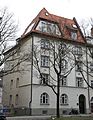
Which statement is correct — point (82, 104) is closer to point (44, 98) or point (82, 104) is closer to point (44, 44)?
point (44, 98)

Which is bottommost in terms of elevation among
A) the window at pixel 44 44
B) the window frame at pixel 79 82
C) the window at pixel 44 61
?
the window frame at pixel 79 82

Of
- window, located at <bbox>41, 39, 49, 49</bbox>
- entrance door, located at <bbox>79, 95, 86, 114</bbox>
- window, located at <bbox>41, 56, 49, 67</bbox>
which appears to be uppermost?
window, located at <bbox>41, 39, 49, 49</bbox>

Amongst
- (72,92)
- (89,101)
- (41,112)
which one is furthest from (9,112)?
(89,101)

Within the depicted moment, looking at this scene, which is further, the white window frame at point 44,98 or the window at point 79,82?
the window at point 79,82

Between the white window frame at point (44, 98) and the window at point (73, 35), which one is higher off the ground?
the window at point (73, 35)

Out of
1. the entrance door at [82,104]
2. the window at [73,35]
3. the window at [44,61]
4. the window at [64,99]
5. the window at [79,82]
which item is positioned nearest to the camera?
the window at [44,61]

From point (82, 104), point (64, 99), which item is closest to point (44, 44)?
point (64, 99)

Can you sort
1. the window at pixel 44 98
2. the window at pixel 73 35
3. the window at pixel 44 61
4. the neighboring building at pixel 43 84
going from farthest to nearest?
1. the window at pixel 73 35
2. the window at pixel 44 61
3. the window at pixel 44 98
4. the neighboring building at pixel 43 84

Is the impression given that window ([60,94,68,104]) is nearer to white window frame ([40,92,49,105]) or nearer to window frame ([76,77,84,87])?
white window frame ([40,92,49,105])

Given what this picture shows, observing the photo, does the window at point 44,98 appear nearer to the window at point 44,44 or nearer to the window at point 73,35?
the window at point 44,44

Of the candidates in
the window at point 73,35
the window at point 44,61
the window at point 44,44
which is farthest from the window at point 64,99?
the window at point 73,35

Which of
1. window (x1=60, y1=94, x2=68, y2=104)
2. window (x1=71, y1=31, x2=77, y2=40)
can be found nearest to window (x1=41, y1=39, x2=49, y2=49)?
window (x1=71, y1=31, x2=77, y2=40)

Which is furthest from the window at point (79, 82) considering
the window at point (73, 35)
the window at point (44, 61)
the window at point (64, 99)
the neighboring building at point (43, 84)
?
the window at point (73, 35)

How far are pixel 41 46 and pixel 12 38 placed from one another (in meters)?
18.1
